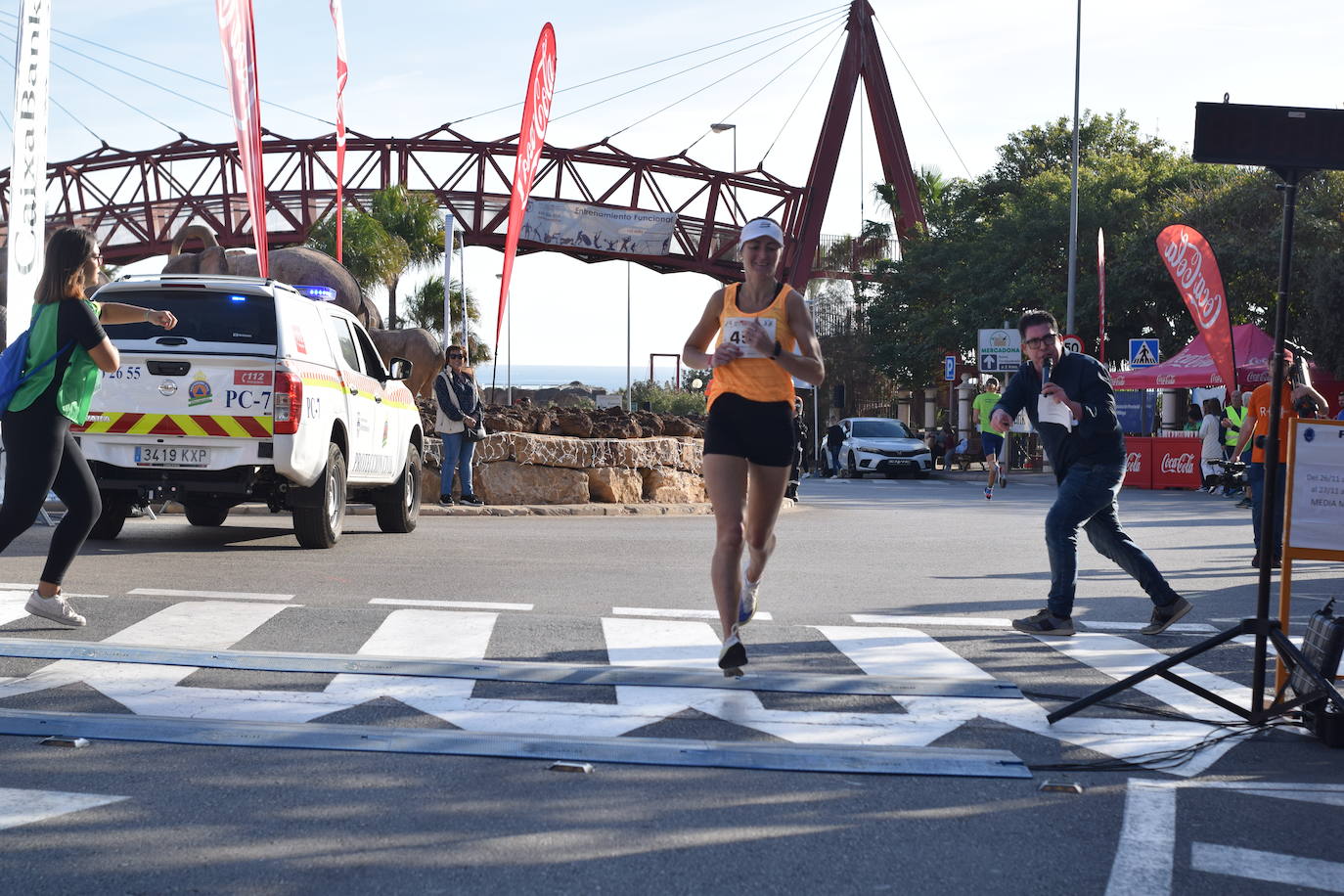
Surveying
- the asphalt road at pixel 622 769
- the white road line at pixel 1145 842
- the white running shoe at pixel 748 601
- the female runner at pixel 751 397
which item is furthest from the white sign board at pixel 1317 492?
the white running shoe at pixel 748 601

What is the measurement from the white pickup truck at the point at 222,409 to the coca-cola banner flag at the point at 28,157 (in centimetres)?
122

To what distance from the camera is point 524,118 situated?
2270cm

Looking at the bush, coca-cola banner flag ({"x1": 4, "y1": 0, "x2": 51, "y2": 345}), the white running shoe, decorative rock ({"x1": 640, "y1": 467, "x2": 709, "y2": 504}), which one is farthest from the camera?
the bush

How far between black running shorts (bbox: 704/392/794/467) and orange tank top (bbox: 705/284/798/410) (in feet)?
0.13

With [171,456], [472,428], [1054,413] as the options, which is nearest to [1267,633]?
[1054,413]

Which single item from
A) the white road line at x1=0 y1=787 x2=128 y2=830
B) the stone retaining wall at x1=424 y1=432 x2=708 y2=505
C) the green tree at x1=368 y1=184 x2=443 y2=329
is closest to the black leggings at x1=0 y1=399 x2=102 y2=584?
the white road line at x1=0 y1=787 x2=128 y2=830

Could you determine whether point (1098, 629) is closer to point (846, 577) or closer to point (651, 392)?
point (846, 577)

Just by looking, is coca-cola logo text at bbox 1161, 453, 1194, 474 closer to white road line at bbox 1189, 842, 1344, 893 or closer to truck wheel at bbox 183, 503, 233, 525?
truck wheel at bbox 183, 503, 233, 525

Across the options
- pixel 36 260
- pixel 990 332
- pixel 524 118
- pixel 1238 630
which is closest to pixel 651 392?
pixel 990 332

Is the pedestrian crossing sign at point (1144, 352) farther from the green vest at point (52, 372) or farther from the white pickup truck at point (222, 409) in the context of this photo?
the green vest at point (52, 372)

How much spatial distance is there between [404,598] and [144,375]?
3.39m

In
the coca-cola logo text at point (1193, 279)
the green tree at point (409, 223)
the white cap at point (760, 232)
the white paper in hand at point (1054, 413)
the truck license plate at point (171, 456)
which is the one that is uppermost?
the green tree at point (409, 223)

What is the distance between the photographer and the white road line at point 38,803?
3.97 metres

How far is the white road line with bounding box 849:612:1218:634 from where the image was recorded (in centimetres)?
853
